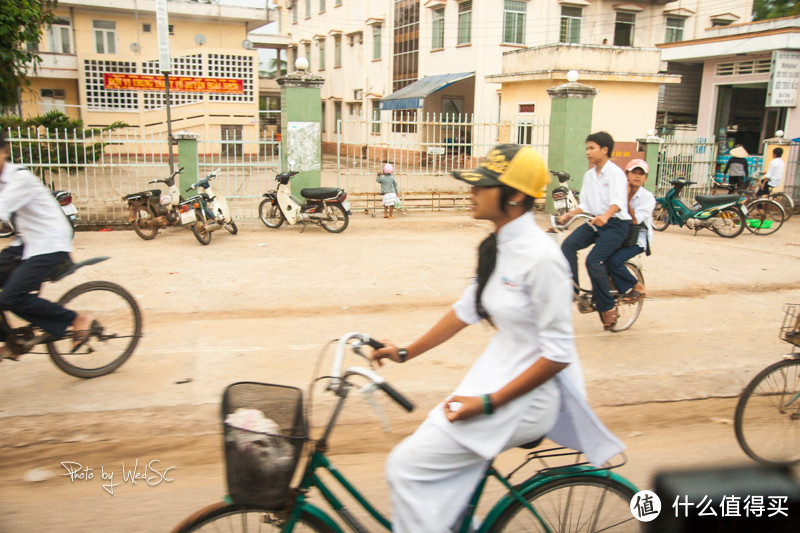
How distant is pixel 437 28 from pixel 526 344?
25.3m

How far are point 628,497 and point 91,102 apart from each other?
2857 cm

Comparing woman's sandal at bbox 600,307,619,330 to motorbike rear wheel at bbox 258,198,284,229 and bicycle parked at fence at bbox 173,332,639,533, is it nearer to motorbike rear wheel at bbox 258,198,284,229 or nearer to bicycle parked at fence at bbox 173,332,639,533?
bicycle parked at fence at bbox 173,332,639,533

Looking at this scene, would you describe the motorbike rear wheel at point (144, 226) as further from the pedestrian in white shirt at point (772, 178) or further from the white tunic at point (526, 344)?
the pedestrian in white shirt at point (772, 178)

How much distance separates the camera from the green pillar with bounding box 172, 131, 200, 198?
11.2m

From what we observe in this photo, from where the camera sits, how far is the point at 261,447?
1.89 metres

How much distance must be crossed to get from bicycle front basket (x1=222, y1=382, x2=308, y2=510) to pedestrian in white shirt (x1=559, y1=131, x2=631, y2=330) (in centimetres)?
419

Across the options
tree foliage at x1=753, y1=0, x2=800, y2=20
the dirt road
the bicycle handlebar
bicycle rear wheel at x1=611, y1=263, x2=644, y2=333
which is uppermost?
tree foliage at x1=753, y1=0, x2=800, y2=20

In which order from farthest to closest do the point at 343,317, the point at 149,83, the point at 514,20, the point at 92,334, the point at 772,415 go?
the point at 149,83 < the point at 514,20 < the point at 343,317 < the point at 92,334 < the point at 772,415

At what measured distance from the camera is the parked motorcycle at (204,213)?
965 cm

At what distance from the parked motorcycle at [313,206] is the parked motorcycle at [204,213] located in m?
1.20

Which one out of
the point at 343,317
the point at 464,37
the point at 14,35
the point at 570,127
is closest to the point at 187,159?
the point at 14,35

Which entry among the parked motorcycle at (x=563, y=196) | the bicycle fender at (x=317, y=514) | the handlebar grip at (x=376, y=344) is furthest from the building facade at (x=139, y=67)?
the bicycle fender at (x=317, y=514)

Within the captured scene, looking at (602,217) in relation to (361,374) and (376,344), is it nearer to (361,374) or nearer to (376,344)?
(376,344)

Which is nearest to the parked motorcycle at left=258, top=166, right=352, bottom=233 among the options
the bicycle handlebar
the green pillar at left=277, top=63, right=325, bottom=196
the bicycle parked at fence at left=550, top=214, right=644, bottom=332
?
the green pillar at left=277, top=63, right=325, bottom=196
